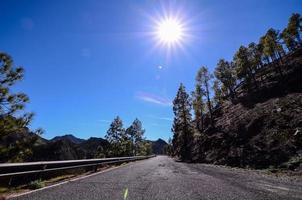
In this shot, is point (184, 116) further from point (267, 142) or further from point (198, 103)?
point (267, 142)

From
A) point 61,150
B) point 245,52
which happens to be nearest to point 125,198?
point 61,150

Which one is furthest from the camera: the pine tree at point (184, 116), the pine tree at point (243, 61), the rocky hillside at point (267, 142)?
the pine tree at point (243, 61)

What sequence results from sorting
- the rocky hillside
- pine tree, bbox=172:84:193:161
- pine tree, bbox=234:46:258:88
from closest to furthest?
the rocky hillside
pine tree, bbox=172:84:193:161
pine tree, bbox=234:46:258:88

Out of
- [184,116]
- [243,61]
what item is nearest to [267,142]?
[184,116]

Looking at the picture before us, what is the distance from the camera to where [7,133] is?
15938mm

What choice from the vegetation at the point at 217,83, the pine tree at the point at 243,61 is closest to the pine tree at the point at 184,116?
the vegetation at the point at 217,83

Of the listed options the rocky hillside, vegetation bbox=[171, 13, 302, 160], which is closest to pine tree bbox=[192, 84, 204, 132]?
vegetation bbox=[171, 13, 302, 160]

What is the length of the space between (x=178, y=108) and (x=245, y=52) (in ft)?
91.8

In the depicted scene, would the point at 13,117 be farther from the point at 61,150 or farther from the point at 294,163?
the point at 61,150

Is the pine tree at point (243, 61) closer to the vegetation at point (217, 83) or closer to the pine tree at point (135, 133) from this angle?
the vegetation at point (217, 83)

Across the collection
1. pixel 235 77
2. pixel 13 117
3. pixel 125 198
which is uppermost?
pixel 235 77

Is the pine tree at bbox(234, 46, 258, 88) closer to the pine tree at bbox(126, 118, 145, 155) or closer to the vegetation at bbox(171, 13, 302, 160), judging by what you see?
the vegetation at bbox(171, 13, 302, 160)

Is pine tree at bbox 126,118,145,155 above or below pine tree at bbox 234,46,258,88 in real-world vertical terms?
below

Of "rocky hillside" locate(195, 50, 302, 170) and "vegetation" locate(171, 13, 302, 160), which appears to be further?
"vegetation" locate(171, 13, 302, 160)
